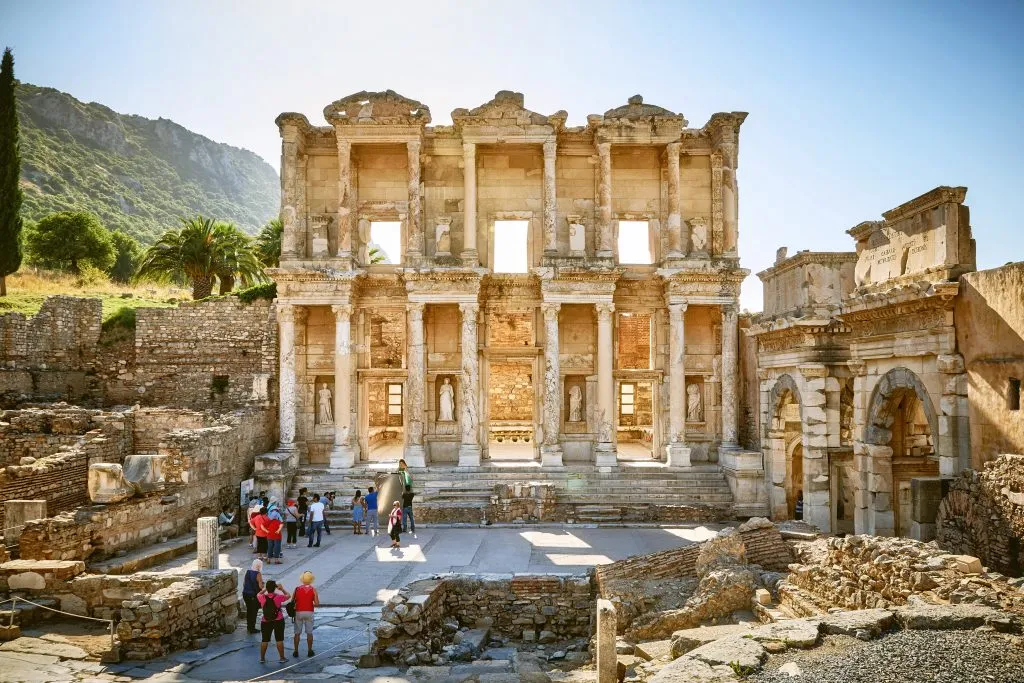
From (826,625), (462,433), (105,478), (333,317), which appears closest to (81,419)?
(105,478)

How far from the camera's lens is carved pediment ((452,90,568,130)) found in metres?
21.5

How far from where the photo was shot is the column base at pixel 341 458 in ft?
68.3

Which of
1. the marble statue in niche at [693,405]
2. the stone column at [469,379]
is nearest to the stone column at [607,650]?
the stone column at [469,379]

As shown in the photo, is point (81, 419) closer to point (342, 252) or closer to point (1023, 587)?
point (342, 252)

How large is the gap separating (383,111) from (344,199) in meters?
3.08

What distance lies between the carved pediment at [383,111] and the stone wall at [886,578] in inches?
Result: 667

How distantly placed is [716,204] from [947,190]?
12447 millimetres

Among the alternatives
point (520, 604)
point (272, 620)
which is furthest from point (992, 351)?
point (272, 620)

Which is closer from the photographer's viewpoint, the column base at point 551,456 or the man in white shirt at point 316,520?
the man in white shirt at point 316,520

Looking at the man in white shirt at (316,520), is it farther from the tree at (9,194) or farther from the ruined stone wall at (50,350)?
the tree at (9,194)

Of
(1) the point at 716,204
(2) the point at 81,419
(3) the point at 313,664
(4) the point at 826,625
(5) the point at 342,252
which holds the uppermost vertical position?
(1) the point at 716,204

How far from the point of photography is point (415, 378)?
70.4ft

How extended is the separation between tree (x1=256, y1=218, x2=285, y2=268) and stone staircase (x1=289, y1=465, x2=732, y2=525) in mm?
13907

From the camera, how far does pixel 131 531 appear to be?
1447 cm
